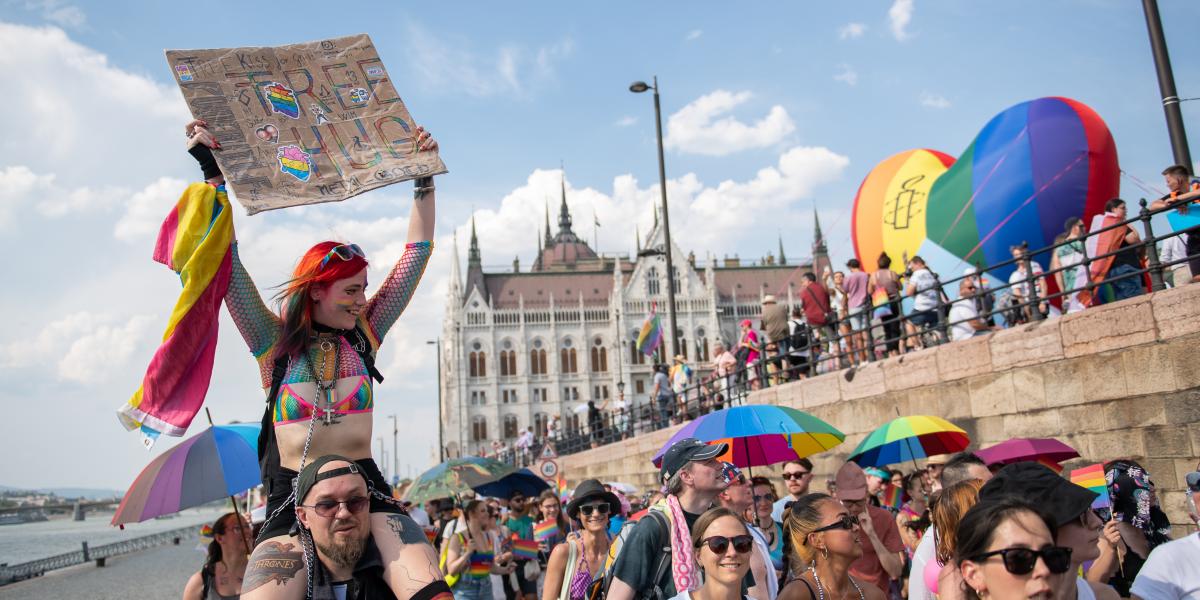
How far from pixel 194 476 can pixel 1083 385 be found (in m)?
7.51

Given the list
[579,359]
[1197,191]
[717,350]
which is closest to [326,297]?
[1197,191]

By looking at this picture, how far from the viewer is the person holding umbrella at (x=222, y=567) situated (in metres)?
5.87

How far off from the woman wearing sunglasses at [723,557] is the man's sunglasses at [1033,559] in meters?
1.16

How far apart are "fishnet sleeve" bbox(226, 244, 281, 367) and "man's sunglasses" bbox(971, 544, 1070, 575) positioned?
2632 millimetres

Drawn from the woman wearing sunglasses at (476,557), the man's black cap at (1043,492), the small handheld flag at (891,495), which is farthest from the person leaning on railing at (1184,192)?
the woman wearing sunglasses at (476,557)

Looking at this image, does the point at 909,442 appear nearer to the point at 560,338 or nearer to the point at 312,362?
the point at 312,362

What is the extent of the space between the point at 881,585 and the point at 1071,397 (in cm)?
427

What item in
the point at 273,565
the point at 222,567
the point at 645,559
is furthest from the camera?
the point at 222,567

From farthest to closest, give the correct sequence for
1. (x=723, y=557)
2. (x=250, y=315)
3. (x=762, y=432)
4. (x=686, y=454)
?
(x=762, y=432), (x=686, y=454), (x=723, y=557), (x=250, y=315)

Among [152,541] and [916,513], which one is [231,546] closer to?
[916,513]

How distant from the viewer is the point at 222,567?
5.95 metres

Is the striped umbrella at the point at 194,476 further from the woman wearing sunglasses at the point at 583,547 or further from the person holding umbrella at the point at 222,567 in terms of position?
the woman wearing sunglasses at the point at 583,547

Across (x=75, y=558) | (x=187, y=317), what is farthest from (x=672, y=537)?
(x=75, y=558)

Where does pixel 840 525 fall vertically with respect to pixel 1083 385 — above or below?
below
